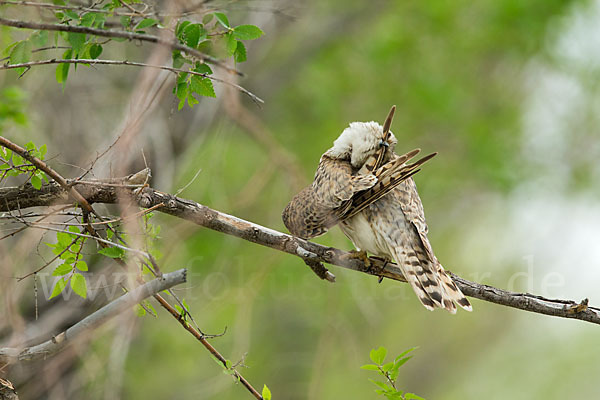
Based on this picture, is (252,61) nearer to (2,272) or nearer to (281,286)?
(281,286)

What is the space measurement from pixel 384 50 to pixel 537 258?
5951 millimetres

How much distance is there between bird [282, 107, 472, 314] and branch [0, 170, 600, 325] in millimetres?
234

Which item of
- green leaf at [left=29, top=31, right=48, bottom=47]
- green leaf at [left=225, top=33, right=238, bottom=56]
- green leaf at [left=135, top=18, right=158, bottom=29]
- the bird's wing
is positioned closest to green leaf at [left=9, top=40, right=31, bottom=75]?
green leaf at [left=29, top=31, right=48, bottom=47]

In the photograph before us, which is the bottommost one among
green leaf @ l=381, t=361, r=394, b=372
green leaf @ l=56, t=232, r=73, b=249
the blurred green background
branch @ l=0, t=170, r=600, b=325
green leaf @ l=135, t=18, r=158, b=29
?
green leaf @ l=381, t=361, r=394, b=372

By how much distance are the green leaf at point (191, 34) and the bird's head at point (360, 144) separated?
1.69m

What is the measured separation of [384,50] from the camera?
965cm

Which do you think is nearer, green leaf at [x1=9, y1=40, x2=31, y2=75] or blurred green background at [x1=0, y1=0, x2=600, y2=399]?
green leaf at [x1=9, y1=40, x2=31, y2=75]

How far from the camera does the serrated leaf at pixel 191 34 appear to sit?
A: 302cm

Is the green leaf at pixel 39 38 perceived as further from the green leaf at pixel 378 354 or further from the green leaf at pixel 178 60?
the green leaf at pixel 378 354

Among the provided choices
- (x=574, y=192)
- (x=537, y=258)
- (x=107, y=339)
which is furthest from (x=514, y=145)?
(x=107, y=339)

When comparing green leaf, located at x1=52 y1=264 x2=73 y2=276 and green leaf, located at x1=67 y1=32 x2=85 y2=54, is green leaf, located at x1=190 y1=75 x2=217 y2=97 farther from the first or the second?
green leaf, located at x1=52 y1=264 x2=73 y2=276

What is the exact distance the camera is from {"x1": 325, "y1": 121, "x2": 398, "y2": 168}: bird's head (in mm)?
4449

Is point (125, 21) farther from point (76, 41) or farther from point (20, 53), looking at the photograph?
point (20, 53)

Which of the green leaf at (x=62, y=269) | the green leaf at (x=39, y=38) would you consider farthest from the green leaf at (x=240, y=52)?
the green leaf at (x=62, y=269)
